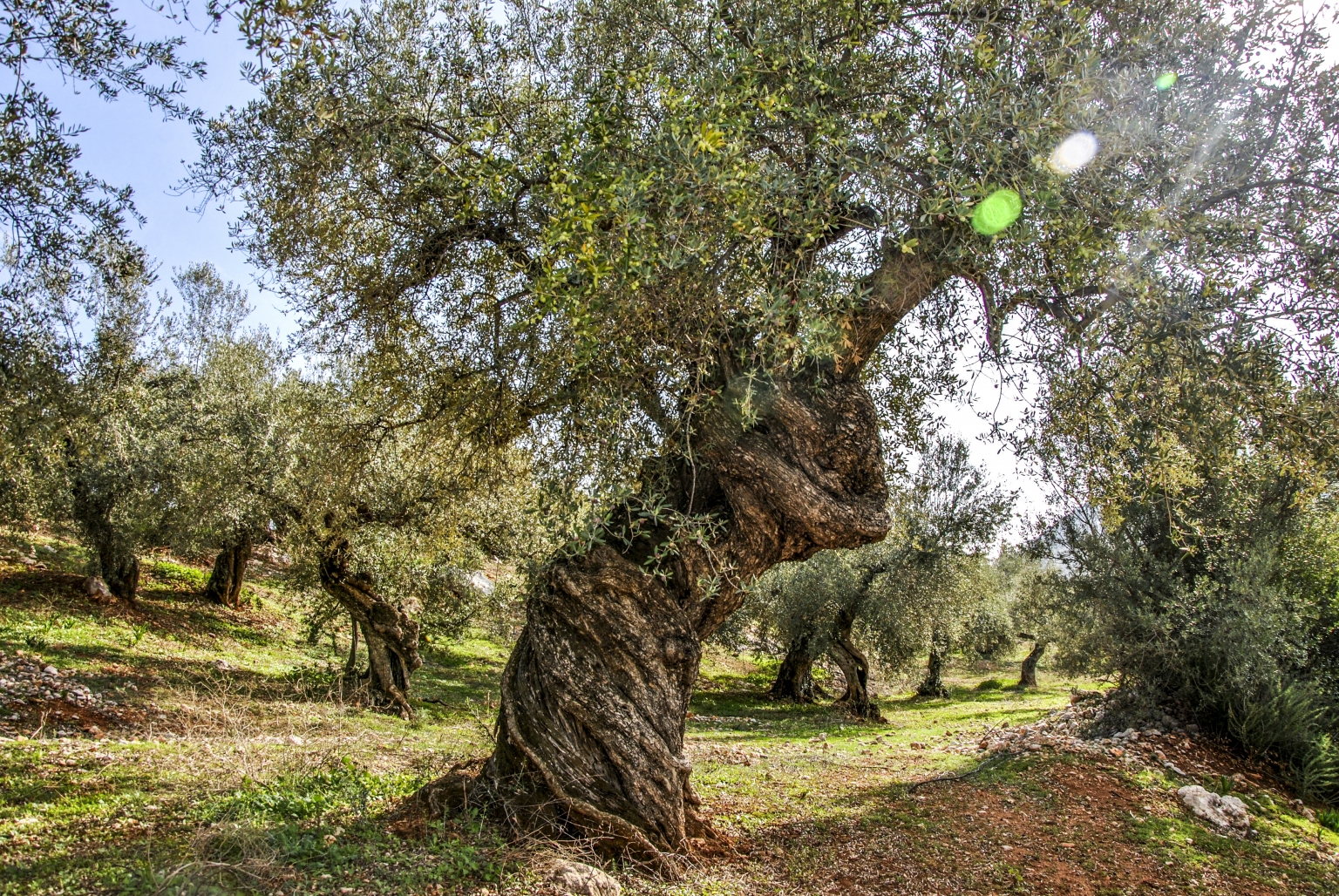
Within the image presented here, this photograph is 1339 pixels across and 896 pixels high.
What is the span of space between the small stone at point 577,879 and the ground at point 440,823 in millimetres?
145

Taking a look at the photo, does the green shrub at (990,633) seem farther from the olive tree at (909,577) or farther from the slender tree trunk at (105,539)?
the slender tree trunk at (105,539)

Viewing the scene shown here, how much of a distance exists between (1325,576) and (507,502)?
14488mm

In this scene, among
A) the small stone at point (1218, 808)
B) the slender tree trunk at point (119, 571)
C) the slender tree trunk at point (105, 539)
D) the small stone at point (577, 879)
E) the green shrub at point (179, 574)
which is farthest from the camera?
the green shrub at point (179, 574)

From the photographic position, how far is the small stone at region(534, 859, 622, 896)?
16.6 feet

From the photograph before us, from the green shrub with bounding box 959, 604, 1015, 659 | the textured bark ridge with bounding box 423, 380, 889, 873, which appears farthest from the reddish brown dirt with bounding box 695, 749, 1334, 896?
the green shrub with bounding box 959, 604, 1015, 659

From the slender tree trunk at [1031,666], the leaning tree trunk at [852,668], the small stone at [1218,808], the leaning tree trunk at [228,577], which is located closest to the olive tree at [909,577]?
the leaning tree trunk at [852,668]

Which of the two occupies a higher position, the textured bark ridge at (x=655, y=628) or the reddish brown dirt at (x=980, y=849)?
the textured bark ridge at (x=655, y=628)

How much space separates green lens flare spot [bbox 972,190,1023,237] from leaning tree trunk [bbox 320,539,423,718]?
12106mm

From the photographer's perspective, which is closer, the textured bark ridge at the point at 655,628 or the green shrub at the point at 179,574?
the textured bark ridge at the point at 655,628

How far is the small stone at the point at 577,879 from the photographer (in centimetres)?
505

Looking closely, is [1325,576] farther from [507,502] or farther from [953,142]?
[507,502]

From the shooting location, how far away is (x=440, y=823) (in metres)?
5.66

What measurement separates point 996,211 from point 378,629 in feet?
42.9

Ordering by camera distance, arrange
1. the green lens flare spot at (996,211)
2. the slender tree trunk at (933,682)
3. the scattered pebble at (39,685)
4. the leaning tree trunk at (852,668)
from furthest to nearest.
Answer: the slender tree trunk at (933,682), the leaning tree trunk at (852,668), the scattered pebble at (39,685), the green lens flare spot at (996,211)
